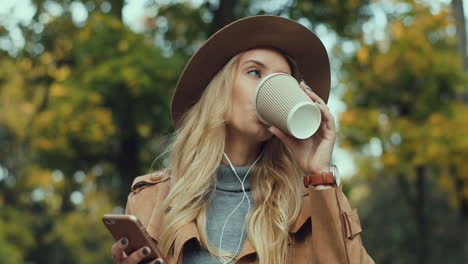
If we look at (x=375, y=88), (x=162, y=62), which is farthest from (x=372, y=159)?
(x=162, y=62)

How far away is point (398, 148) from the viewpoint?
445 inches

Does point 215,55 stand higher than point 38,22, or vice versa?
point 38,22

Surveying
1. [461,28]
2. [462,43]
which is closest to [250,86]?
[461,28]

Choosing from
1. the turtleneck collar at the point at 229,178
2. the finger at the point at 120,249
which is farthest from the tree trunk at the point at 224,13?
the finger at the point at 120,249

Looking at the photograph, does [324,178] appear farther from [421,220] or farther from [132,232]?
[421,220]

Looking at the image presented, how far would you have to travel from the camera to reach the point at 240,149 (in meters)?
2.44

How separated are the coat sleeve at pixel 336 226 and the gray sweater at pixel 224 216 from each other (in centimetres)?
31

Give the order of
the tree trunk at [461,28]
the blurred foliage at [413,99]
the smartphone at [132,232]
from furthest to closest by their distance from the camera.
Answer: the tree trunk at [461,28], the blurred foliage at [413,99], the smartphone at [132,232]

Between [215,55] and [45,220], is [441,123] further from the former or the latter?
[45,220]

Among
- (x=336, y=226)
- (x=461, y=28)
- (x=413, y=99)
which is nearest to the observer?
(x=336, y=226)

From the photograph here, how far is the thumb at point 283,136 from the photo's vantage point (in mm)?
2234

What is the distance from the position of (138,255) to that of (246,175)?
1.96ft

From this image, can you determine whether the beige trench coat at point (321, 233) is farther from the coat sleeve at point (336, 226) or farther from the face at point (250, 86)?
the face at point (250, 86)

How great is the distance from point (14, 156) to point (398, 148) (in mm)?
11655
